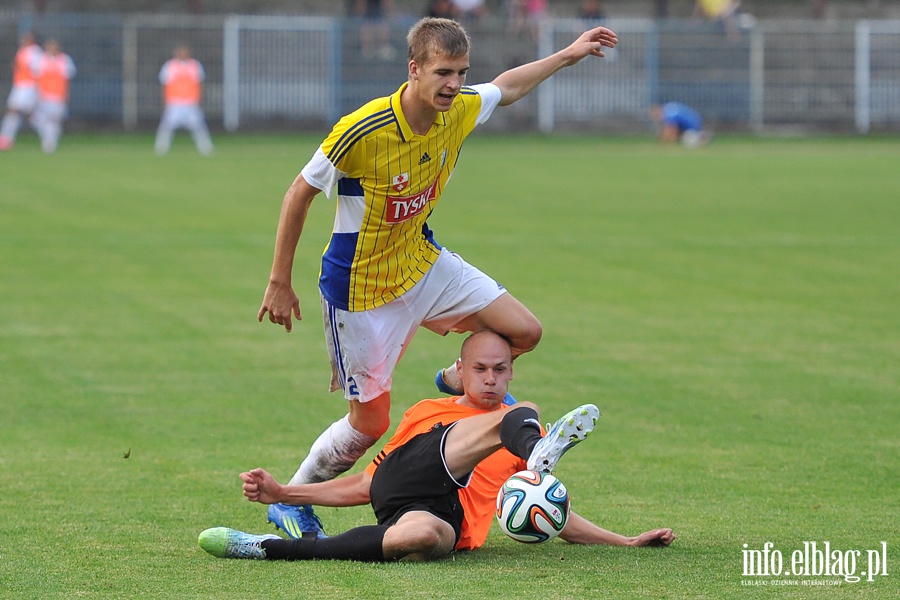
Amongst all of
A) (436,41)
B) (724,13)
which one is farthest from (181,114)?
(436,41)

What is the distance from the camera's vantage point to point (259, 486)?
6219 millimetres

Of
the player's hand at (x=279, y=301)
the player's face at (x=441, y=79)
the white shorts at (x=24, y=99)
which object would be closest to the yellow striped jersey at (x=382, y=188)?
the player's face at (x=441, y=79)

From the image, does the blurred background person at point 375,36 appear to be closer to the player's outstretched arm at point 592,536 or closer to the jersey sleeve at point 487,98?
the jersey sleeve at point 487,98

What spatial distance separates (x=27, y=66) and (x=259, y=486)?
31.0 m

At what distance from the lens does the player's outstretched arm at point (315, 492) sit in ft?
20.4

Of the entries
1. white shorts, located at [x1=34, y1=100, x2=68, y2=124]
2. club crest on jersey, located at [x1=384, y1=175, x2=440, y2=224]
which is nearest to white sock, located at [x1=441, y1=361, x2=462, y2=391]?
club crest on jersey, located at [x1=384, y1=175, x2=440, y2=224]

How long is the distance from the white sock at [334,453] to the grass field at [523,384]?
10.2 inches

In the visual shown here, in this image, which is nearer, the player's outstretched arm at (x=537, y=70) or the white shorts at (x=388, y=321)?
the white shorts at (x=388, y=321)

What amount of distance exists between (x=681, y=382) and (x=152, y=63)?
3181 cm

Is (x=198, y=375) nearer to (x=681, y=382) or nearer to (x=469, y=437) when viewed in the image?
(x=681, y=382)

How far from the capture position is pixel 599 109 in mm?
41312

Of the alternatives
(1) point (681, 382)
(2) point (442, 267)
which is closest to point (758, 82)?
(1) point (681, 382)

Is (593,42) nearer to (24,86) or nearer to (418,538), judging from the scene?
(418,538)

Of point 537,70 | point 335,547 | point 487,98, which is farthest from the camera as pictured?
point 537,70
